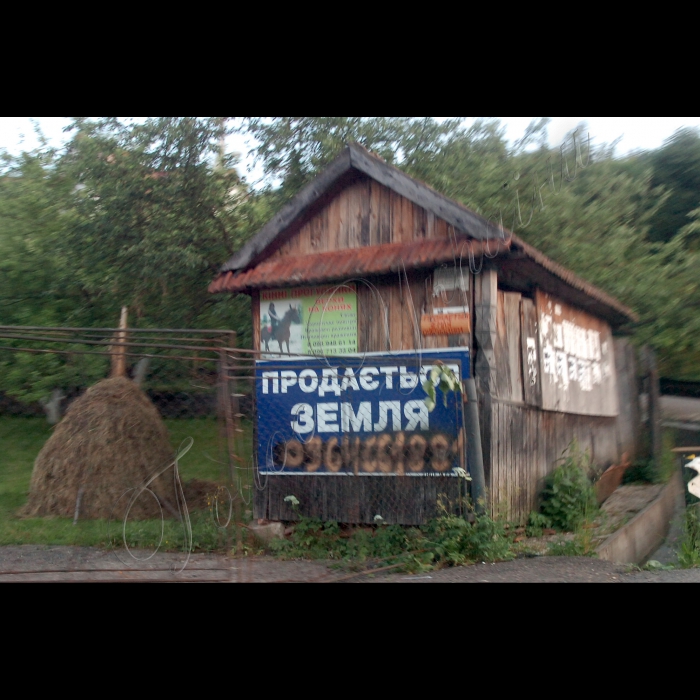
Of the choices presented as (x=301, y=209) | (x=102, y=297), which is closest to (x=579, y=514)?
(x=301, y=209)

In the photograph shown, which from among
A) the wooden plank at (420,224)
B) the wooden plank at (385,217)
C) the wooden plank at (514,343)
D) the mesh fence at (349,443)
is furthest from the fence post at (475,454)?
the wooden plank at (385,217)

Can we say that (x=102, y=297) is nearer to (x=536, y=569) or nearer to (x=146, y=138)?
(x=146, y=138)

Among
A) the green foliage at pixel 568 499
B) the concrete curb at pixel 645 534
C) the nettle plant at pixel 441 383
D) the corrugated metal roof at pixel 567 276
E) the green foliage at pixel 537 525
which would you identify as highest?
the corrugated metal roof at pixel 567 276

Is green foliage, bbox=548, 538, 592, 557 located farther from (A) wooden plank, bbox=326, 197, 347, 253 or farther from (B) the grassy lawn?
(A) wooden plank, bbox=326, 197, 347, 253

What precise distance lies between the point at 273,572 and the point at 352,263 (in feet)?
10.8

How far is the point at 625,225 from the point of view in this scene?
12.6 m

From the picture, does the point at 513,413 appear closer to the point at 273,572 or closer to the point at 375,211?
the point at 375,211

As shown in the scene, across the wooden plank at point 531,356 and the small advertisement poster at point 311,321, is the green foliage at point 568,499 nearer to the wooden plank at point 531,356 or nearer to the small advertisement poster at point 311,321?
the wooden plank at point 531,356

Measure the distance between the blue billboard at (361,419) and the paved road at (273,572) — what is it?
3.80ft

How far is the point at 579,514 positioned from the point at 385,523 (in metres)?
2.31

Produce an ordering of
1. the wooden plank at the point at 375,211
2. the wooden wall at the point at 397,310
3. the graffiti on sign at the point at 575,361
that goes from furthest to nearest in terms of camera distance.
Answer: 1. the graffiti on sign at the point at 575,361
2. the wooden plank at the point at 375,211
3. the wooden wall at the point at 397,310

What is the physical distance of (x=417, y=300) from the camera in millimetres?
7805

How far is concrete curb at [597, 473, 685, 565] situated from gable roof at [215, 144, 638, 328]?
9.69 ft

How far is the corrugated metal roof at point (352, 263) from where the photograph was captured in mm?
7363
